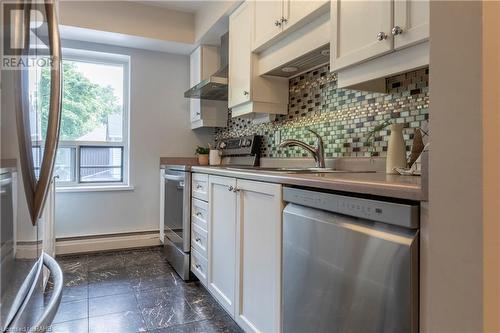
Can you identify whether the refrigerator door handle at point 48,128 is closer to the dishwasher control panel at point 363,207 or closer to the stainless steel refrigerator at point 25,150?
the stainless steel refrigerator at point 25,150

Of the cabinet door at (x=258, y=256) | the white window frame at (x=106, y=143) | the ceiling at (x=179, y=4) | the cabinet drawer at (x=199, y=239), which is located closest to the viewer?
the cabinet door at (x=258, y=256)

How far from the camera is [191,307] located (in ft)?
7.05

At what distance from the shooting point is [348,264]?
1.01 metres

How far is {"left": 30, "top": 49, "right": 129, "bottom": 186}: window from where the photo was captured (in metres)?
3.41

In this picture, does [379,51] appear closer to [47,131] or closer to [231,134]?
[47,131]

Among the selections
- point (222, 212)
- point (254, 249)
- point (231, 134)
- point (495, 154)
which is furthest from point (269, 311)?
point (231, 134)

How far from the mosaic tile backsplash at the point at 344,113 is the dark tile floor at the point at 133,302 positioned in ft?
4.01

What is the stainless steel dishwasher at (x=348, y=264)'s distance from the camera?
0.85 meters

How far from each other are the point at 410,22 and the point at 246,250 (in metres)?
1.22

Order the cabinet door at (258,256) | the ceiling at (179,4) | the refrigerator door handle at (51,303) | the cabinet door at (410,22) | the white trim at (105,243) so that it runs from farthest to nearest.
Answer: the white trim at (105,243) < the ceiling at (179,4) < the cabinet door at (258,256) < the cabinet door at (410,22) < the refrigerator door handle at (51,303)

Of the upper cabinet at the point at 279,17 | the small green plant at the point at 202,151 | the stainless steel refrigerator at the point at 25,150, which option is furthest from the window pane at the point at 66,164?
the stainless steel refrigerator at the point at 25,150

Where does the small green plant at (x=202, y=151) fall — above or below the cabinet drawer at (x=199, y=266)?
above

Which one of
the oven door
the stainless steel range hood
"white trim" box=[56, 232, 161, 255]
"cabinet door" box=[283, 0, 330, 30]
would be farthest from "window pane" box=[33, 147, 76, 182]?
"cabinet door" box=[283, 0, 330, 30]

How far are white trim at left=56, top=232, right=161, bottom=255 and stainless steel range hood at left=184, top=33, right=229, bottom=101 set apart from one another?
1630 millimetres
